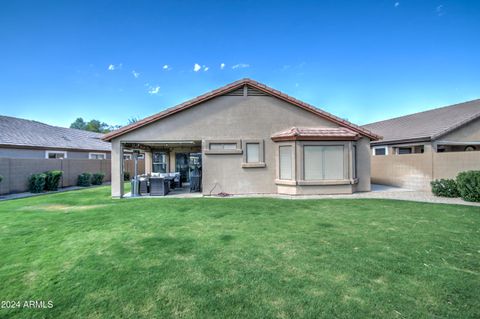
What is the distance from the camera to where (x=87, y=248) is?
4.86 metres

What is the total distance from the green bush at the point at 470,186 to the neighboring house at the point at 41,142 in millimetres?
22032

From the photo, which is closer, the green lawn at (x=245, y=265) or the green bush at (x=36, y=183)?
the green lawn at (x=245, y=265)

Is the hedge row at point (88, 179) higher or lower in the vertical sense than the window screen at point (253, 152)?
lower

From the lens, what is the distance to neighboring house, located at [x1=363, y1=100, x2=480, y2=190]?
11727mm

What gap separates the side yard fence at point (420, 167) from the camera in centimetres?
1141

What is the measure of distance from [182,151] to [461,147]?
759 inches

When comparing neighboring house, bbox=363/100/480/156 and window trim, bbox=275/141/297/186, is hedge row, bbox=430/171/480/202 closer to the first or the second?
neighboring house, bbox=363/100/480/156

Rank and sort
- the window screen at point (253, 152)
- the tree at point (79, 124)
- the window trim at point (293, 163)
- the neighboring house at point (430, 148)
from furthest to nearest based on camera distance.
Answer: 1. the tree at point (79, 124)
2. the window screen at point (253, 152)
3. the neighboring house at point (430, 148)
4. the window trim at point (293, 163)

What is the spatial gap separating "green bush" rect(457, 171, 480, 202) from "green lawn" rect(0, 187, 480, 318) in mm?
3039

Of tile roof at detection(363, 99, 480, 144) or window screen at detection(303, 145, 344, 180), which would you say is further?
tile roof at detection(363, 99, 480, 144)

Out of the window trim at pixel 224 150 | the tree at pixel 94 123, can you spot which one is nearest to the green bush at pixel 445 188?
the window trim at pixel 224 150

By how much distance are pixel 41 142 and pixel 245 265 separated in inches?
851

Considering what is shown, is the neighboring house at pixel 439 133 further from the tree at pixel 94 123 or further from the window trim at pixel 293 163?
the tree at pixel 94 123

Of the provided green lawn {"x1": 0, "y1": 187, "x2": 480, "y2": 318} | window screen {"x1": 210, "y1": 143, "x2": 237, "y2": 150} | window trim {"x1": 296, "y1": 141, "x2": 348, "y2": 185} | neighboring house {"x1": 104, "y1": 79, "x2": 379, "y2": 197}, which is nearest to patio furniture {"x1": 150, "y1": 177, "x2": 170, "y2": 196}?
Result: neighboring house {"x1": 104, "y1": 79, "x2": 379, "y2": 197}
